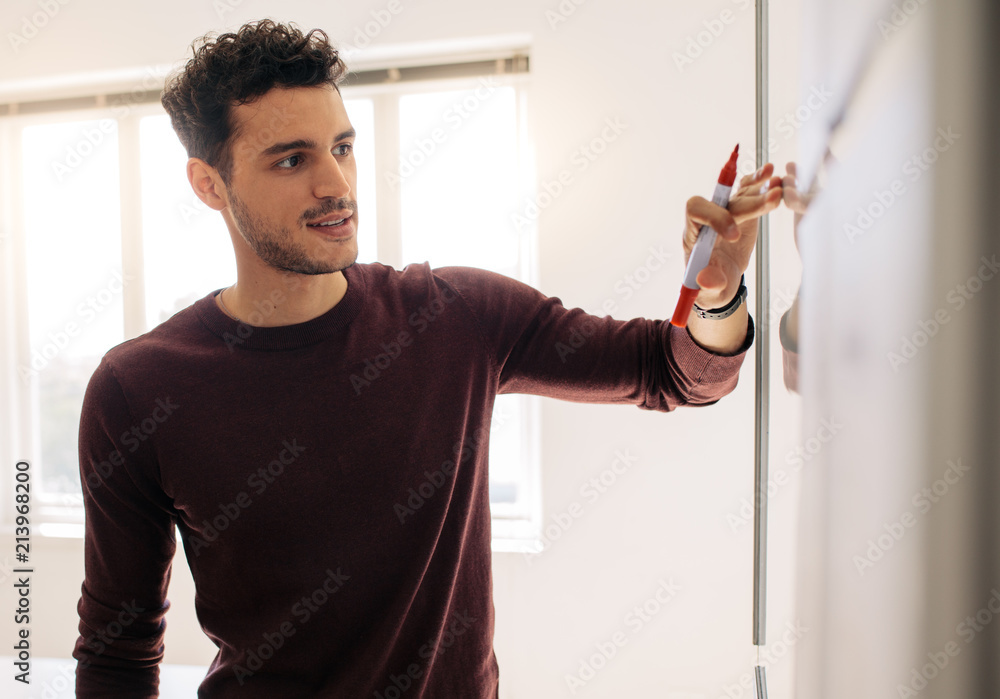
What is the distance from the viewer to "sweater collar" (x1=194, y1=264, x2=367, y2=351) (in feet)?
2.90

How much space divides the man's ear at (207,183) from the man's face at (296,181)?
7cm

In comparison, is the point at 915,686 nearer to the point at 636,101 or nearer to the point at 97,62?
the point at 636,101

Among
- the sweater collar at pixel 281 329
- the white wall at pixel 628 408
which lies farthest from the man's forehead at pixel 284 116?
the white wall at pixel 628 408

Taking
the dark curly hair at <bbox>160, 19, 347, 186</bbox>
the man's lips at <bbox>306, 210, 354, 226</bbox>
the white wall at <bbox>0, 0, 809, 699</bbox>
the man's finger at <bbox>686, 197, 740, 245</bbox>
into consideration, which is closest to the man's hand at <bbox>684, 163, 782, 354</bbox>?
the man's finger at <bbox>686, 197, 740, 245</bbox>

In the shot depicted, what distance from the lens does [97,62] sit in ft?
6.92

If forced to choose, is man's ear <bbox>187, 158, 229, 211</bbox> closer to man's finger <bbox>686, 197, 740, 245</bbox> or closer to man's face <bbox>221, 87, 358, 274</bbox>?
man's face <bbox>221, 87, 358, 274</bbox>

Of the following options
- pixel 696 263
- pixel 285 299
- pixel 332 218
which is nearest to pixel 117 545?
pixel 285 299

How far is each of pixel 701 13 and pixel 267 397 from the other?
1.59 meters

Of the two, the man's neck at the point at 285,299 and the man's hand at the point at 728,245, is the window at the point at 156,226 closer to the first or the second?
the man's neck at the point at 285,299

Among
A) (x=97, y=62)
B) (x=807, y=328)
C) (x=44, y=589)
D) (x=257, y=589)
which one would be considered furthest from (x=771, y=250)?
(x=44, y=589)

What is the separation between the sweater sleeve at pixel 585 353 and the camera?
2.42 ft

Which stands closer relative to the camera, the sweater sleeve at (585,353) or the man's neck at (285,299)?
the sweater sleeve at (585,353)

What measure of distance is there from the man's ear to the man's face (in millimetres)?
74

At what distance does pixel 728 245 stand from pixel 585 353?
0.26 metres
